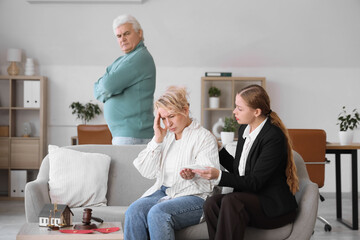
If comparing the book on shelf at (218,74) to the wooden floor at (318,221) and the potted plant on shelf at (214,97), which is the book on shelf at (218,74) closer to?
the potted plant on shelf at (214,97)

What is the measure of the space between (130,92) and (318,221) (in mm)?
2897

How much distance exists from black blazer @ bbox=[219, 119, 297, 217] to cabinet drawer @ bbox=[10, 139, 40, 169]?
4.68 metres

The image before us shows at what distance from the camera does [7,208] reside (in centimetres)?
635

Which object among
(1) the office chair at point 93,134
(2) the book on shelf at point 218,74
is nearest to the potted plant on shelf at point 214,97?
(2) the book on shelf at point 218,74

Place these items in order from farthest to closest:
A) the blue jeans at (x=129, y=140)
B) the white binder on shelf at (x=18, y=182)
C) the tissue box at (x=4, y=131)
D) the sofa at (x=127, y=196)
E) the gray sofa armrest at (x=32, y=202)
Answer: the tissue box at (x=4, y=131)
the white binder on shelf at (x=18, y=182)
the blue jeans at (x=129, y=140)
the gray sofa armrest at (x=32, y=202)
the sofa at (x=127, y=196)

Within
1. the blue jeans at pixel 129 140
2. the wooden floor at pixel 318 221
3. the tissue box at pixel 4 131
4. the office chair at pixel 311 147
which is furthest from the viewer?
the tissue box at pixel 4 131

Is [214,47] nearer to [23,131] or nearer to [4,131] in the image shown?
[23,131]

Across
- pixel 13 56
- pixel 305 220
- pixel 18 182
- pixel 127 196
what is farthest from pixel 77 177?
pixel 13 56

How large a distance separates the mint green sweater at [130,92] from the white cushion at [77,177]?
0.28 metres

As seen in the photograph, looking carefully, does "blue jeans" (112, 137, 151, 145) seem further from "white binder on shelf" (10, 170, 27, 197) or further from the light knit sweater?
"white binder on shelf" (10, 170, 27, 197)

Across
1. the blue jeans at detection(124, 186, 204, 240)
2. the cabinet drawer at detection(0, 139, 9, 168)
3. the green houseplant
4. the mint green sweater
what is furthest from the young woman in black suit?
the cabinet drawer at detection(0, 139, 9, 168)

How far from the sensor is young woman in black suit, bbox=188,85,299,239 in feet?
9.20

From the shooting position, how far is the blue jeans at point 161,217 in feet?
9.38

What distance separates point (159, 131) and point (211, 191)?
0.45 metres
